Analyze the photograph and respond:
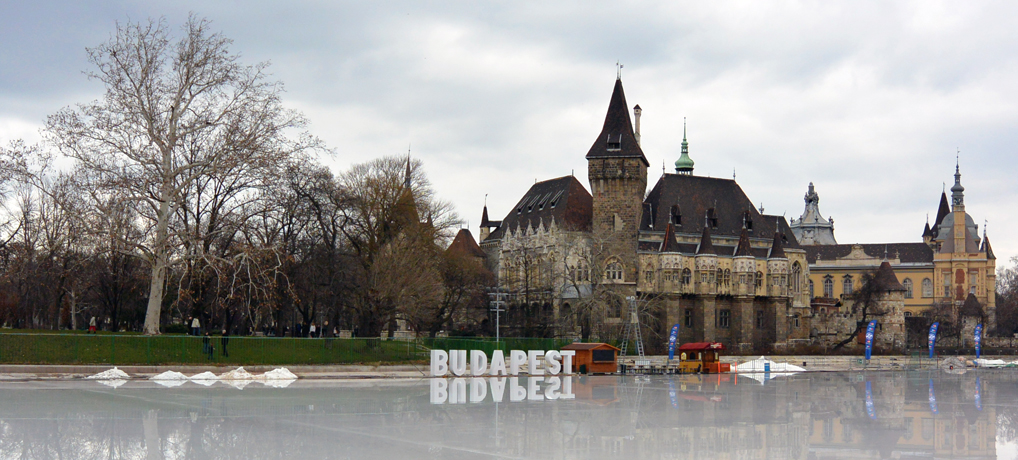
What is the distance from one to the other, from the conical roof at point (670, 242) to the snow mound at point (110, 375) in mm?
50928

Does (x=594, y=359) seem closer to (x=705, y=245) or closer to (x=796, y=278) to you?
(x=705, y=245)

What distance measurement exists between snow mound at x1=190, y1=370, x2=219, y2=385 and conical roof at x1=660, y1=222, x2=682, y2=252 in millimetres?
48791

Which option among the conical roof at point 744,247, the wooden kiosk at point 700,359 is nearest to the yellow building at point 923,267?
the conical roof at point 744,247

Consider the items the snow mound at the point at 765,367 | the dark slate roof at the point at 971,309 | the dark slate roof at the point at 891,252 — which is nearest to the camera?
the snow mound at the point at 765,367

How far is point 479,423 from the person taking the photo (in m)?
19.3

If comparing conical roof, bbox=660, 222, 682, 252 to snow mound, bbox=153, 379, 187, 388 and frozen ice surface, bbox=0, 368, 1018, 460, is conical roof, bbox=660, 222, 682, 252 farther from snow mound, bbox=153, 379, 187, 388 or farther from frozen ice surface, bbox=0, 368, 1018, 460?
snow mound, bbox=153, 379, 187, 388

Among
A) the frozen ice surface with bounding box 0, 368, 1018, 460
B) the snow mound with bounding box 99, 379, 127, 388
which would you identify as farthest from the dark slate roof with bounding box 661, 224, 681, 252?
the snow mound with bounding box 99, 379, 127, 388

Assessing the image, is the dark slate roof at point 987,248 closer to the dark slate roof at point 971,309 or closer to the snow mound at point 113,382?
the dark slate roof at point 971,309

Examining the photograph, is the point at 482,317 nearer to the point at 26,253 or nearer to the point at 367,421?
the point at 26,253

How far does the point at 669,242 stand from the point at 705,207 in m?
7.67

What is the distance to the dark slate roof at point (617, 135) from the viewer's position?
250 feet

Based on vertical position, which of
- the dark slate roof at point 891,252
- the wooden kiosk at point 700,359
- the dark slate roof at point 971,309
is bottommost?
the wooden kiosk at point 700,359

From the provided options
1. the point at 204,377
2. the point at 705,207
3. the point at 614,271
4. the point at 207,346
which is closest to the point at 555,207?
the point at 614,271

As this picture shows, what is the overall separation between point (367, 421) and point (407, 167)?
40.4 meters
